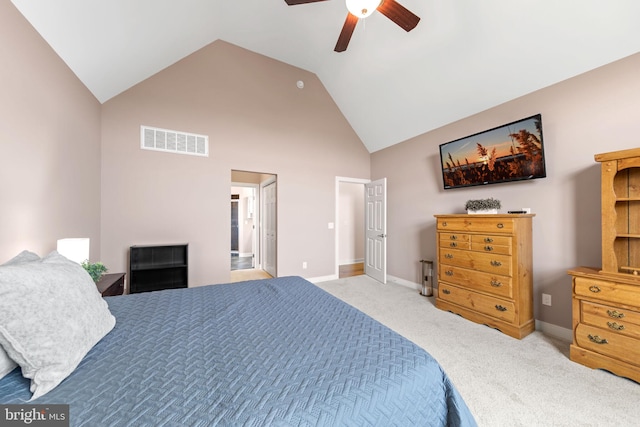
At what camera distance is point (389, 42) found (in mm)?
3080

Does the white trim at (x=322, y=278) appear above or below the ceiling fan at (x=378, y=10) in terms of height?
below

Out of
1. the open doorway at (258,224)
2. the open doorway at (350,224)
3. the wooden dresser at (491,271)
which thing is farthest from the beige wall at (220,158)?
the wooden dresser at (491,271)

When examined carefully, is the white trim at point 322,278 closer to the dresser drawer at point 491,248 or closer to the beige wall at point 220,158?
the beige wall at point 220,158

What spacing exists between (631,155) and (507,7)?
5.43 ft

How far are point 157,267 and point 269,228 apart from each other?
6.88ft

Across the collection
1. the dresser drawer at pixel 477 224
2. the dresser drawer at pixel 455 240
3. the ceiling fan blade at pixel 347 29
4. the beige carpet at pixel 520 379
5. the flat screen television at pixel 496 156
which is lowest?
the beige carpet at pixel 520 379

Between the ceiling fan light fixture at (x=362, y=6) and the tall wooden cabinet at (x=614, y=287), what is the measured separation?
2.19m

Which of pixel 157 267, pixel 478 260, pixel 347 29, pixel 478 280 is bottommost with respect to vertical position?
pixel 478 280

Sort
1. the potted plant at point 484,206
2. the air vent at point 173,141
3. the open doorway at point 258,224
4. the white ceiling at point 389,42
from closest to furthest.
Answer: the white ceiling at point 389,42 → the potted plant at point 484,206 → the air vent at point 173,141 → the open doorway at point 258,224

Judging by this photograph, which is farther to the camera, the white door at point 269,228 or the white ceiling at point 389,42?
the white door at point 269,228

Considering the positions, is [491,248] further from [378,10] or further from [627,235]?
[378,10]

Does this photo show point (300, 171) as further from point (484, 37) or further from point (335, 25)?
point (484, 37)

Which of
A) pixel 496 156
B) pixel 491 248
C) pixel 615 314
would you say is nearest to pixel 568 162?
pixel 496 156

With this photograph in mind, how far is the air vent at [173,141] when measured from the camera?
3316 mm
